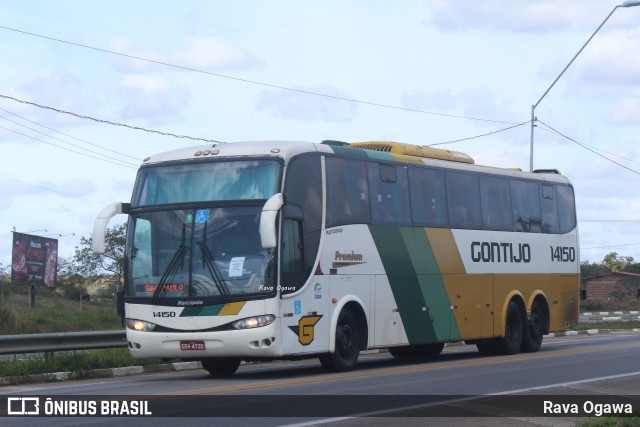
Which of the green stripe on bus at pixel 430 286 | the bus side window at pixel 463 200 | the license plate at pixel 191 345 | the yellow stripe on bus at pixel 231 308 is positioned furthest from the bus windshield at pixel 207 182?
A: the bus side window at pixel 463 200

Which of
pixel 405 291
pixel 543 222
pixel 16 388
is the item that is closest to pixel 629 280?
pixel 543 222

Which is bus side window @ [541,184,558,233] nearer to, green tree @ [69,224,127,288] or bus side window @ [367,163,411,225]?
bus side window @ [367,163,411,225]

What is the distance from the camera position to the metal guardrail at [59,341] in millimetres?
18891

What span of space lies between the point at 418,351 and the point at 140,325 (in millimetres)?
7999

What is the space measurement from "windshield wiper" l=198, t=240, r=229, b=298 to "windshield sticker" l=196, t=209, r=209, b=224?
1.10 feet

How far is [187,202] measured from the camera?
1761 cm

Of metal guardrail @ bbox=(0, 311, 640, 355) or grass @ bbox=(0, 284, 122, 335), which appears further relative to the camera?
grass @ bbox=(0, 284, 122, 335)

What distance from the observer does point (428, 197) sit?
21406 mm

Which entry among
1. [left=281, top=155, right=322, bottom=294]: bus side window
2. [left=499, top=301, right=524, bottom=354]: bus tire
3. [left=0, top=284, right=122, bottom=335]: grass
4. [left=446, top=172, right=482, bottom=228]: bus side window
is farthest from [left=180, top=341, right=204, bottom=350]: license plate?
[left=0, top=284, right=122, bottom=335]: grass

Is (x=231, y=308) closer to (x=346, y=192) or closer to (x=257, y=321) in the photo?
(x=257, y=321)

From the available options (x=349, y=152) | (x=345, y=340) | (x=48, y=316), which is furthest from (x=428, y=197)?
(x=48, y=316)

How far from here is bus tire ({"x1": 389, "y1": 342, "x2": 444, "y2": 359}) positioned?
924 inches

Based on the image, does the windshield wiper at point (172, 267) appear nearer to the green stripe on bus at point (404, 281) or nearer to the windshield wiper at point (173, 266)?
the windshield wiper at point (173, 266)

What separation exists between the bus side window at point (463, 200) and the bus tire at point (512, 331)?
2.43 m
